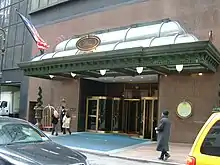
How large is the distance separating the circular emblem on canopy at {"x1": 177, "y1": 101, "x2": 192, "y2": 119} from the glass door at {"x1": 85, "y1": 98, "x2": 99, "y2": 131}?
25.4 feet

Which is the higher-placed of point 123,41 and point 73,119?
point 123,41

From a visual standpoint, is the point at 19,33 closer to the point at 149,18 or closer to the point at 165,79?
the point at 149,18

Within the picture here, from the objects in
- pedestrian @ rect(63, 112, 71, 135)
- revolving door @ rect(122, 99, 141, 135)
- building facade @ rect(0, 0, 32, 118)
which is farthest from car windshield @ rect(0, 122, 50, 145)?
building facade @ rect(0, 0, 32, 118)

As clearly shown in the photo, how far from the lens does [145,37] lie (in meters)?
19.8

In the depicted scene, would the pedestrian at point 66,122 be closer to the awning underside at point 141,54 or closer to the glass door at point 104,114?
the glass door at point 104,114

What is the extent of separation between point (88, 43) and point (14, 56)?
52.0ft

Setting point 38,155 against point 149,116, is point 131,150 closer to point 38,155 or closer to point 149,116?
point 149,116

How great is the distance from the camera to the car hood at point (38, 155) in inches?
204

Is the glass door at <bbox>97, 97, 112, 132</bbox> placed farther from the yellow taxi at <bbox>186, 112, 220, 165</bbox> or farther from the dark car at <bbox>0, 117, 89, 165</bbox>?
the yellow taxi at <bbox>186, 112, 220, 165</bbox>

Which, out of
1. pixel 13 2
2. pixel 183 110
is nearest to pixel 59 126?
pixel 183 110

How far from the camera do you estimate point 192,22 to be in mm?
18891

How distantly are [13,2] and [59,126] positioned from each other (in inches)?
732

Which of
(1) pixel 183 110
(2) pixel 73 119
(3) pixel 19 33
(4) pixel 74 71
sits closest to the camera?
(1) pixel 183 110

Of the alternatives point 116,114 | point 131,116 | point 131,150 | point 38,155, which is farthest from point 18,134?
point 116,114
